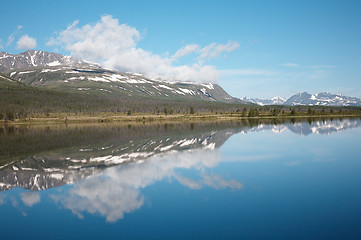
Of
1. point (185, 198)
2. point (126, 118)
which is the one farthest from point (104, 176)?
point (126, 118)

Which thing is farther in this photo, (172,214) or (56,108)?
(56,108)

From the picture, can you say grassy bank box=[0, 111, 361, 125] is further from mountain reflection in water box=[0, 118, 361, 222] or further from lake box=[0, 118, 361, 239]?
lake box=[0, 118, 361, 239]

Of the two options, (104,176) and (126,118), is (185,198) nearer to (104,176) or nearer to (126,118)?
(104,176)

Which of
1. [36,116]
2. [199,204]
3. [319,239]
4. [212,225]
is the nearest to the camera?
[319,239]

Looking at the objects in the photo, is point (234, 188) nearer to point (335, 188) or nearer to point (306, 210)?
point (306, 210)

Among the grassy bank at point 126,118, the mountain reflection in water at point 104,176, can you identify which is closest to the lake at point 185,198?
the mountain reflection in water at point 104,176

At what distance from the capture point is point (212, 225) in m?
13.1

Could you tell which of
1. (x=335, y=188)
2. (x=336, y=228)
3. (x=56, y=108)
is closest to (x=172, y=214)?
(x=336, y=228)

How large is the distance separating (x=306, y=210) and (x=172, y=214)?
6.95 metres

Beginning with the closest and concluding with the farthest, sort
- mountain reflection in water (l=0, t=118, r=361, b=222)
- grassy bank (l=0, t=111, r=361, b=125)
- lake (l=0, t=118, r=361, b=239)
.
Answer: lake (l=0, t=118, r=361, b=239) < mountain reflection in water (l=0, t=118, r=361, b=222) < grassy bank (l=0, t=111, r=361, b=125)

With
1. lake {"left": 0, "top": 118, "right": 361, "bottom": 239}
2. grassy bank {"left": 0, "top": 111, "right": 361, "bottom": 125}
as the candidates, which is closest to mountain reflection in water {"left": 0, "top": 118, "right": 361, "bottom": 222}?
lake {"left": 0, "top": 118, "right": 361, "bottom": 239}

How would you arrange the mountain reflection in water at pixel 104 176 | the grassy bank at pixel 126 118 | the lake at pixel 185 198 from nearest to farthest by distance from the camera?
the lake at pixel 185 198, the mountain reflection in water at pixel 104 176, the grassy bank at pixel 126 118

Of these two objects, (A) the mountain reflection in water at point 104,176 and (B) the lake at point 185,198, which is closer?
(B) the lake at point 185,198

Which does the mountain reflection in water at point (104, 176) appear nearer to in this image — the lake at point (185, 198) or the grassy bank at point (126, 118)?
the lake at point (185, 198)
